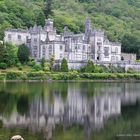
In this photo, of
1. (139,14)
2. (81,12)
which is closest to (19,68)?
(81,12)

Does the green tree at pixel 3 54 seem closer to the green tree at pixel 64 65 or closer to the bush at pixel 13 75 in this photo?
the bush at pixel 13 75

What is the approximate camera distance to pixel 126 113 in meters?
29.1

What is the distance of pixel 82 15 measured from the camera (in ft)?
472

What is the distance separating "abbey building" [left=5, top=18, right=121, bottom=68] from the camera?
80812 millimetres

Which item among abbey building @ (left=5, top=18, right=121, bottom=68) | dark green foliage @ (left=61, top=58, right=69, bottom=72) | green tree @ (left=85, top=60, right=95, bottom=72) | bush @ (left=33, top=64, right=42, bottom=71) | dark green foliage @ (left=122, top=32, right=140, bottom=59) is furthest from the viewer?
dark green foliage @ (left=122, top=32, right=140, bottom=59)

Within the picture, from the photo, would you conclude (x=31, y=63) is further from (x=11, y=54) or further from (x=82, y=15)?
(x=82, y=15)

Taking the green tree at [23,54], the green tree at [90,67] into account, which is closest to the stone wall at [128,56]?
the green tree at [90,67]

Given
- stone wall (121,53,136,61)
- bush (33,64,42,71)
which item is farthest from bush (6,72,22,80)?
stone wall (121,53,136,61)

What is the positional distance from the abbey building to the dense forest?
4635 mm

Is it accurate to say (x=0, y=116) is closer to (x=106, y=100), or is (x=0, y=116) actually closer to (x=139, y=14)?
(x=106, y=100)

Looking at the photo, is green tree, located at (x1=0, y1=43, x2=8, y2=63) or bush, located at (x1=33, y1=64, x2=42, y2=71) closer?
bush, located at (x1=33, y1=64, x2=42, y2=71)

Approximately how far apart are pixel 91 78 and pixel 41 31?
52.1 ft

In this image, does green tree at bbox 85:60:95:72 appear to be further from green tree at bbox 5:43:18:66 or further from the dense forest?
the dense forest

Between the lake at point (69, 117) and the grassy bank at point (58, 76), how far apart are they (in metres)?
27.6
